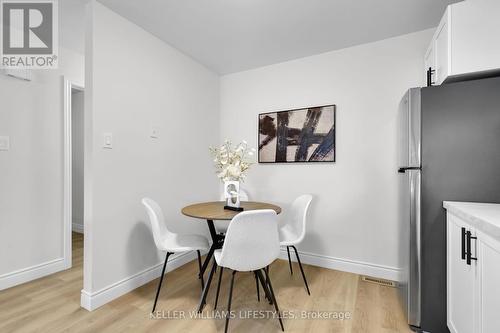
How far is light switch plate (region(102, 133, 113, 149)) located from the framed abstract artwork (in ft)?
5.54

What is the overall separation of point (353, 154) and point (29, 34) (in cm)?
340

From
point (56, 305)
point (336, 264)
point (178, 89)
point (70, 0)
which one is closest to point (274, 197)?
point (336, 264)

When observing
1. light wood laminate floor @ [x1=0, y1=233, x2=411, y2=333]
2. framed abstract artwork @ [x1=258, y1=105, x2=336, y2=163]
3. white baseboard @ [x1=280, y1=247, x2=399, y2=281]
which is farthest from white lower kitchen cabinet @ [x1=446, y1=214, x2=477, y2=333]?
framed abstract artwork @ [x1=258, y1=105, x2=336, y2=163]

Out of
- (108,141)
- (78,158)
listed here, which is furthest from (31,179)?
(78,158)

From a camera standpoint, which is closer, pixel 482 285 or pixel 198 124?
pixel 482 285

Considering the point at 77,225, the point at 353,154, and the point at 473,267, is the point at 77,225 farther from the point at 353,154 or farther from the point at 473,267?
the point at 473,267

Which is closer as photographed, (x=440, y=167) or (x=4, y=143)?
(x=440, y=167)

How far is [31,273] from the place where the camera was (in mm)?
2322

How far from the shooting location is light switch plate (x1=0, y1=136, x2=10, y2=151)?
2.15 metres

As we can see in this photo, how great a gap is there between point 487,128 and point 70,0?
311cm

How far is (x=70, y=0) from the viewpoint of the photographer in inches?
74.2

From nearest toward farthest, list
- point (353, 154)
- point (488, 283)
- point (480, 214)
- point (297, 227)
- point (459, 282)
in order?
point (488, 283) < point (480, 214) < point (459, 282) < point (297, 227) < point (353, 154)

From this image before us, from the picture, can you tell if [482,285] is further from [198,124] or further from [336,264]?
[198,124]

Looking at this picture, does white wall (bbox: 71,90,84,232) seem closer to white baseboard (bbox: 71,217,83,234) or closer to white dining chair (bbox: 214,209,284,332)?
white baseboard (bbox: 71,217,83,234)
